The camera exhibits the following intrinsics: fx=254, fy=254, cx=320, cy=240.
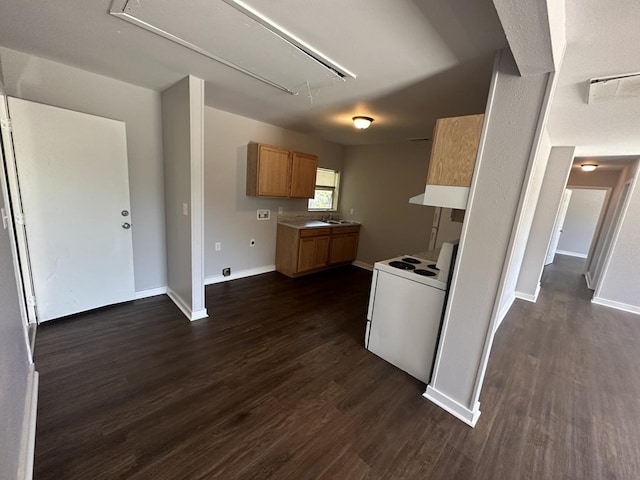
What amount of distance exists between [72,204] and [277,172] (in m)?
2.35

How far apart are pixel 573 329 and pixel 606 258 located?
1859 mm

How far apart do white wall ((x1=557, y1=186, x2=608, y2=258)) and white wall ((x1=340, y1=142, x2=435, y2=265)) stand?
22.1 ft

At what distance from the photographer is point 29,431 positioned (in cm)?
138

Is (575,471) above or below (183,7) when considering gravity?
below

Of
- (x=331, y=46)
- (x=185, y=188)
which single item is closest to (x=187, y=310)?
(x=185, y=188)

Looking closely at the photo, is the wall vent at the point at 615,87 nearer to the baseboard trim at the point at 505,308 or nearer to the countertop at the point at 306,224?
the baseboard trim at the point at 505,308

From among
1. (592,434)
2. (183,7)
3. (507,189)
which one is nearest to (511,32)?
(507,189)

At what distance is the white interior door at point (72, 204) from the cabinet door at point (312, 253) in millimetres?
2244

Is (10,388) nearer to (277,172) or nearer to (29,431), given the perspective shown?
(29,431)

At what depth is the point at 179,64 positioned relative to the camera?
2105 millimetres

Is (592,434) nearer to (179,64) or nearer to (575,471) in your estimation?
(575,471)

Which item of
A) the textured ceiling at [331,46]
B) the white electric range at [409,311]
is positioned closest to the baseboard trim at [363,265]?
the white electric range at [409,311]

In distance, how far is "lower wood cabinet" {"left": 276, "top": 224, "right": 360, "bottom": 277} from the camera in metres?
4.12

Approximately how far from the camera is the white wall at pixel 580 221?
7.50m
